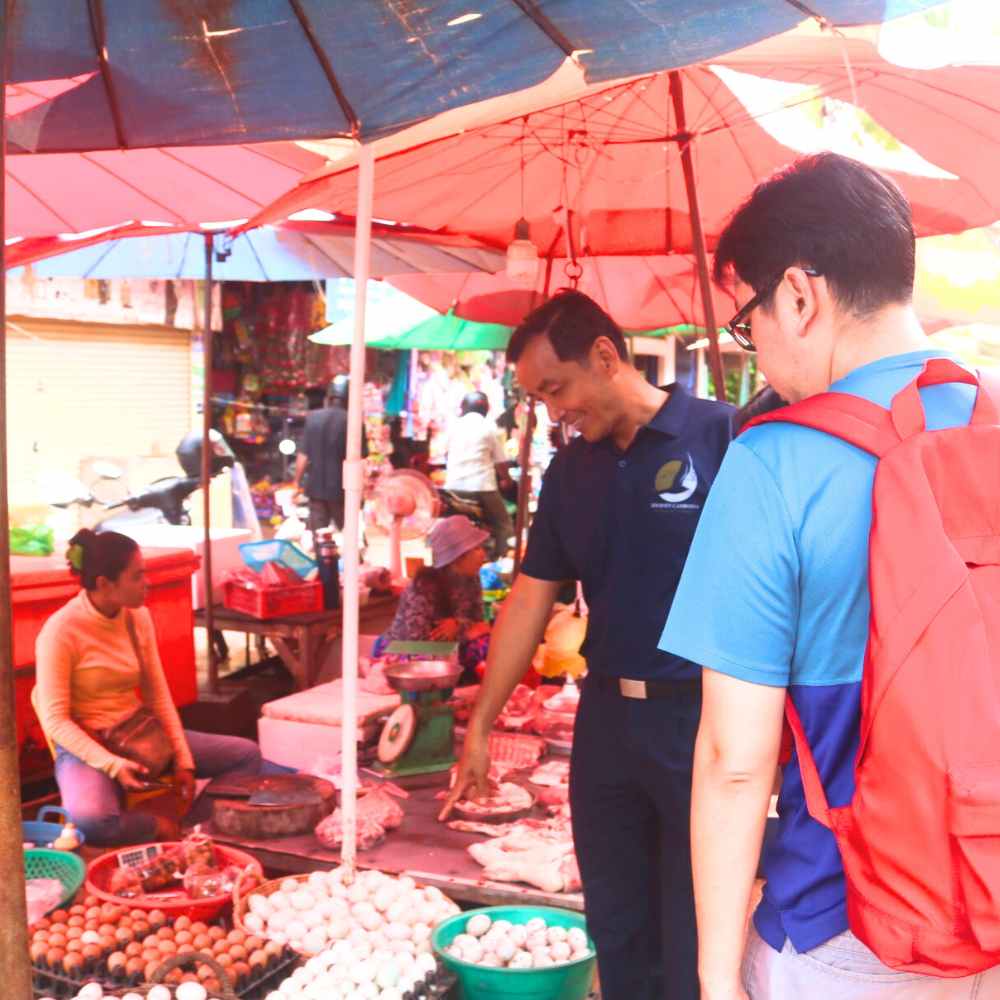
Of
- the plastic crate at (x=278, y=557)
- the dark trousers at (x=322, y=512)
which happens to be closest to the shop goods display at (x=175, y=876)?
the plastic crate at (x=278, y=557)

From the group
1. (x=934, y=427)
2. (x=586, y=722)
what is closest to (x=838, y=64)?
(x=586, y=722)

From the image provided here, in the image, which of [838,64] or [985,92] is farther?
[985,92]

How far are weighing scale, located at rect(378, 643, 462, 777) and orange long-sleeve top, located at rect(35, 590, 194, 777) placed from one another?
3.25ft

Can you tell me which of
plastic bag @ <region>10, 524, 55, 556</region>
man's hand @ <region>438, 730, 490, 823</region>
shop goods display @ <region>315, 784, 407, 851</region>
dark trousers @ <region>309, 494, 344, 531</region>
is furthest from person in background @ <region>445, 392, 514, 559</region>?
man's hand @ <region>438, 730, 490, 823</region>

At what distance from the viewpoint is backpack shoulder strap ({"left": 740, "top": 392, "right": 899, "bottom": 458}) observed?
1.46m

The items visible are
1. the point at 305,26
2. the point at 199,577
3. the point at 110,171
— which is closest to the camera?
the point at 305,26

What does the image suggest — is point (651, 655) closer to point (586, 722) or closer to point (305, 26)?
point (586, 722)

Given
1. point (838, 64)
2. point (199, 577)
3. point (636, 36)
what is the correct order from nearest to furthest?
point (636, 36) < point (838, 64) < point (199, 577)

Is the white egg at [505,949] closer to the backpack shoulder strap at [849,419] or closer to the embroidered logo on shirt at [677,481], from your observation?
the embroidered logo on shirt at [677,481]

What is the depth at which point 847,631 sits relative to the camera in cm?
149

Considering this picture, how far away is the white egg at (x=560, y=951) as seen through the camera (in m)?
3.34

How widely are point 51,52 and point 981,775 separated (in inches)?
107

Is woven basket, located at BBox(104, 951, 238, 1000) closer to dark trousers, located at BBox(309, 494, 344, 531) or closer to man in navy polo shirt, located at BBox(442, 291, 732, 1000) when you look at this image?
man in navy polo shirt, located at BBox(442, 291, 732, 1000)

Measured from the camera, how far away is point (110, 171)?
5.57m
